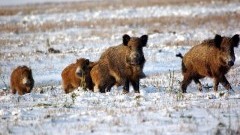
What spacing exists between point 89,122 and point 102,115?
55 cm

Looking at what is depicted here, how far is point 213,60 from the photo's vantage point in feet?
44.0

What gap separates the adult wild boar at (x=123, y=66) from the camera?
13.4 metres

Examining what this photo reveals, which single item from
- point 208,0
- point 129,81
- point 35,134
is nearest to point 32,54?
point 129,81

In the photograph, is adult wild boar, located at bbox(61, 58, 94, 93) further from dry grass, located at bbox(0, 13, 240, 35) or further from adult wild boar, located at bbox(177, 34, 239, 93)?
dry grass, located at bbox(0, 13, 240, 35)

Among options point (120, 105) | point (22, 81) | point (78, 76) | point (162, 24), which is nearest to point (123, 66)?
point (78, 76)

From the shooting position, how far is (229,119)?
920 centimetres

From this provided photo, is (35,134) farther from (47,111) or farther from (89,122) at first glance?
(47,111)

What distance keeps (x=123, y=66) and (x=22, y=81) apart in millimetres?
3955

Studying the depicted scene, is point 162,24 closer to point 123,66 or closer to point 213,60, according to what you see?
point 123,66

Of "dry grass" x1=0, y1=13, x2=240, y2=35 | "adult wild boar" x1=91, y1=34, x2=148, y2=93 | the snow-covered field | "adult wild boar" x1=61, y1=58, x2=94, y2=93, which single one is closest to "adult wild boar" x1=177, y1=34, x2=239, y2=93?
the snow-covered field

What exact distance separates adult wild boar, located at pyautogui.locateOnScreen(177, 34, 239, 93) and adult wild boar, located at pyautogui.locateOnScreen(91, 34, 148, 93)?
1276mm

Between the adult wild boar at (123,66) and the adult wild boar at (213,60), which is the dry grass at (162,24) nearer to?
the adult wild boar at (213,60)

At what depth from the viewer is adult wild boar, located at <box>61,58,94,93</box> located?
49.6 ft

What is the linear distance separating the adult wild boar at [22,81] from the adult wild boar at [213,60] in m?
4.84
